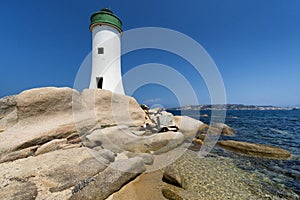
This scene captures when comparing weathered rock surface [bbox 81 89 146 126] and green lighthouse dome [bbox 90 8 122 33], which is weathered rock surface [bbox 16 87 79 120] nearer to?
weathered rock surface [bbox 81 89 146 126]

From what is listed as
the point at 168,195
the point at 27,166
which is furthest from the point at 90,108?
the point at 168,195

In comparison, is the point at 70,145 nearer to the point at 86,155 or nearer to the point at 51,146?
the point at 51,146

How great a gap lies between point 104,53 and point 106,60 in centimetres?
55

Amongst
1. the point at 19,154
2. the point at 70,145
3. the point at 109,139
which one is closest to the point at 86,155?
the point at 70,145

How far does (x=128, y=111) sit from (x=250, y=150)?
277 inches

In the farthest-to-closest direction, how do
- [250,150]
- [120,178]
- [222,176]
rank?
1. [250,150]
2. [222,176]
3. [120,178]

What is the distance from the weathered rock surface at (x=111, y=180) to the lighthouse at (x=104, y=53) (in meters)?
7.43

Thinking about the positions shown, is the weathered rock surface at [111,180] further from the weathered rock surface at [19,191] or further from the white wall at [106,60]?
the white wall at [106,60]

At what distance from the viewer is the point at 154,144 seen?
21.5 feet

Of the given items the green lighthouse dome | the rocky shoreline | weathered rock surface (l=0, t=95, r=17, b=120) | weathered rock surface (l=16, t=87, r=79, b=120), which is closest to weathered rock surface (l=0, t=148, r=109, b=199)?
the rocky shoreline

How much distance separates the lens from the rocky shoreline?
337 cm

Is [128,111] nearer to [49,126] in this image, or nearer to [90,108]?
[90,108]

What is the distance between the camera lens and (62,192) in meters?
3.08

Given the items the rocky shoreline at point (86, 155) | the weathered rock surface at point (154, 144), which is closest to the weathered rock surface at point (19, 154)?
the rocky shoreline at point (86, 155)
